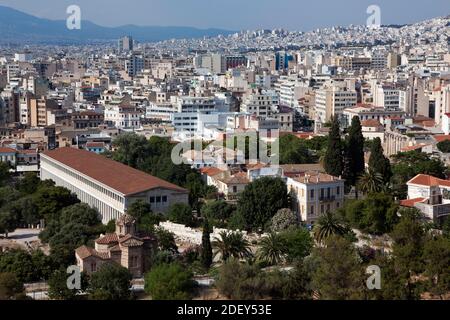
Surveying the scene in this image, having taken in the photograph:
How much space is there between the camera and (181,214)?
56.2 feet

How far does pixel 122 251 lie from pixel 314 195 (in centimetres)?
474

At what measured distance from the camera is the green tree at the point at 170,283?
11.8 metres

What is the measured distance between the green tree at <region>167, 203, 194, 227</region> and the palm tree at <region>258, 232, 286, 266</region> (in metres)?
3.09

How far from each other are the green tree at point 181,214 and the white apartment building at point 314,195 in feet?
6.80

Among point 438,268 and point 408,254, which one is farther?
point 408,254

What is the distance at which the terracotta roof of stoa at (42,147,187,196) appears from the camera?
17734mm

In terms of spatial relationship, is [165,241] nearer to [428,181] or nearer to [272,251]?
[272,251]

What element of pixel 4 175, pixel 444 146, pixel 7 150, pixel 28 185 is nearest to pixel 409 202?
pixel 444 146

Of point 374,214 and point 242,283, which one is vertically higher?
point 374,214

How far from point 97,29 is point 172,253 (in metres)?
71.3

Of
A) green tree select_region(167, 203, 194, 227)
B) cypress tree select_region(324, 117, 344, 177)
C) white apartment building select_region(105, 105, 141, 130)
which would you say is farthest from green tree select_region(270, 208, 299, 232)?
white apartment building select_region(105, 105, 141, 130)

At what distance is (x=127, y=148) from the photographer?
22.8m

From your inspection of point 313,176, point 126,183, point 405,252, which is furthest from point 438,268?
point 126,183
